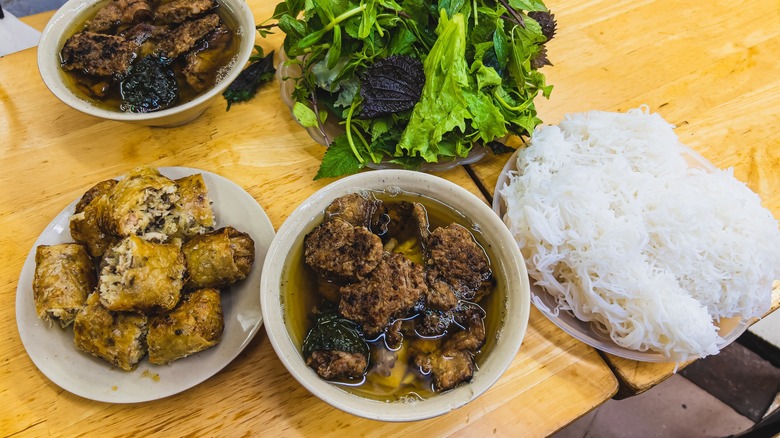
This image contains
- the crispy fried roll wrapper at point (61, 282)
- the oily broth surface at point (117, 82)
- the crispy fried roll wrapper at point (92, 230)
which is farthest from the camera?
the oily broth surface at point (117, 82)

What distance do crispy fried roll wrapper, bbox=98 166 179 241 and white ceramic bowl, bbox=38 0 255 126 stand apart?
275 millimetres

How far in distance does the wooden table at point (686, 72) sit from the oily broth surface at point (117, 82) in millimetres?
1114

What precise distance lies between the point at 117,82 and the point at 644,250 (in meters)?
2.06

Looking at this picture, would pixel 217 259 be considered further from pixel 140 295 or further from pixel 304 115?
pixel 304 115

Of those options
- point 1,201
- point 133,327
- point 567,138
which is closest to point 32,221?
point 1,201

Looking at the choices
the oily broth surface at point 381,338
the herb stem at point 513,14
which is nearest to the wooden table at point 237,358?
the oily broth surface at point 381,338

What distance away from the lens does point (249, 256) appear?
1701mm

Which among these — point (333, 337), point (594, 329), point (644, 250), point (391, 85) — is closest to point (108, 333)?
point (333, 337)

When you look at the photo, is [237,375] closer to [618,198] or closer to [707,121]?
[618,198]

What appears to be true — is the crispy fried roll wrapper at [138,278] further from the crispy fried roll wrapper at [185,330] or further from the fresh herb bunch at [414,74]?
the fresh herb bunch at [414,74]

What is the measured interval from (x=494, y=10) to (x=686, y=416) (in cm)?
262

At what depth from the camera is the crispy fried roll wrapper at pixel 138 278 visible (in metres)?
1.48

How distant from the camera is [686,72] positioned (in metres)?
2.49

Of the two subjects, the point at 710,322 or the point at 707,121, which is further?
the point at 707,121
